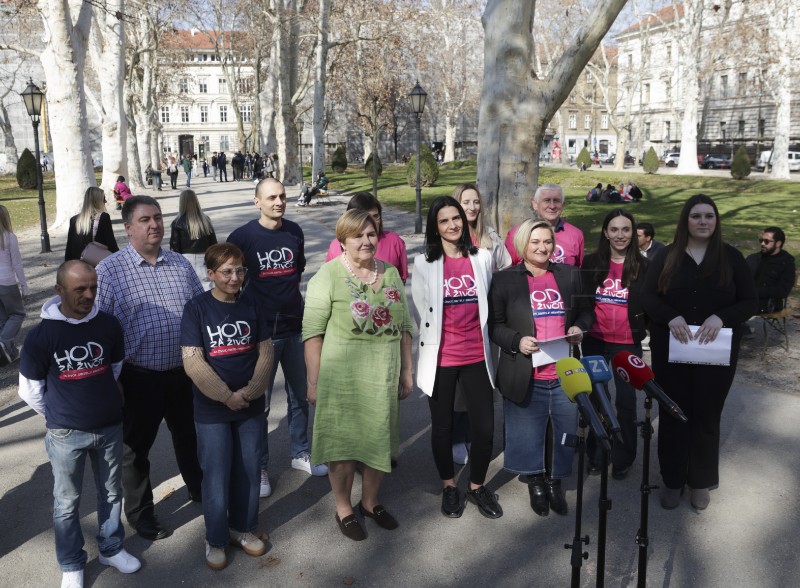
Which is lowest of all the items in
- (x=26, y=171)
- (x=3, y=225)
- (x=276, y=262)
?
(x=276, y=262)

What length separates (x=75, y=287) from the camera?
11.3 feet

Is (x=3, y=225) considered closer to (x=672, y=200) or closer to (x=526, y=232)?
(x=526, y=232)

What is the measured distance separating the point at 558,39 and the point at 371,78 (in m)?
13.6

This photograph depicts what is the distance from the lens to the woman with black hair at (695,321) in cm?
429

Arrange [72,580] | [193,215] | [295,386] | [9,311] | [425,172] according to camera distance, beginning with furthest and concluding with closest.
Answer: [425,172]
[9,311]
[193,215]
[295,386]
[72,580]

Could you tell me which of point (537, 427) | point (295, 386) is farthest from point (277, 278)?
point (537, 427)

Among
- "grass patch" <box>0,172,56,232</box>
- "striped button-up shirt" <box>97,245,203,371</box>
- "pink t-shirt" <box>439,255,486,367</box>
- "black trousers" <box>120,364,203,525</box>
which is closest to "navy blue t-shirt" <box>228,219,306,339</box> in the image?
"striped button-up shirt" <box>97,245,203,371</box>

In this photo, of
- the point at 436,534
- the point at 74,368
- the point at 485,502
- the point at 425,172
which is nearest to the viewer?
the point at 74,368

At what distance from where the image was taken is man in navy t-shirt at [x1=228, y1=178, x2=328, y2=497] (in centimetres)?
470

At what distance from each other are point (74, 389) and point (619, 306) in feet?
11.4

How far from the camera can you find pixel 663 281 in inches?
173

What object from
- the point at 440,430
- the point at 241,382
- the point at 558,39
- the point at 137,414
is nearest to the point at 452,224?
the point at 440,430

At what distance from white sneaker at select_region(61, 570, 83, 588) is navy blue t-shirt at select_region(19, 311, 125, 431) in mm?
793

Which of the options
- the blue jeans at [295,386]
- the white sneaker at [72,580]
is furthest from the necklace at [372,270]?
the white sneaker at [72,580]
